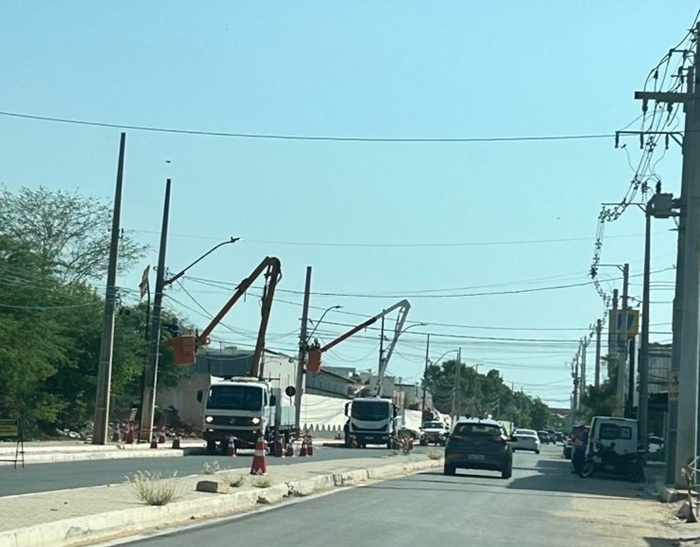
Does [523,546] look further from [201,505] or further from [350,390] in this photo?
[350,390]

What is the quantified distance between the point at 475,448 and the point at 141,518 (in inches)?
741

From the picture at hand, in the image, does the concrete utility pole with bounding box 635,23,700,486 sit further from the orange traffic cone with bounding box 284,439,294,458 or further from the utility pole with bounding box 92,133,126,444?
the utility pole with bounding box 92,133,126,444

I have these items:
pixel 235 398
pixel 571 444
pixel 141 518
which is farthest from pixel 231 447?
pixel 571 444

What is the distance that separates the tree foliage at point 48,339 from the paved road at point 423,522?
20.0 m

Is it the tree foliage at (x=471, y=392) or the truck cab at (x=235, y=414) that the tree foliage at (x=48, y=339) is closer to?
the truck cab at (x=235, y=414)

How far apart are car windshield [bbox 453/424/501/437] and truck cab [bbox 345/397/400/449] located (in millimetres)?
29321

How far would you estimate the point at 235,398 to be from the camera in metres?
42.5

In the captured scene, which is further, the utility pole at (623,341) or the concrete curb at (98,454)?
the utility pole at (623,341)

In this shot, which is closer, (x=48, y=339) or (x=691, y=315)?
(x=691, y=315)

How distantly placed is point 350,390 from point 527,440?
43406mm

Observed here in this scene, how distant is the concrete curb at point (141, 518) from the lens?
13156 millimetres

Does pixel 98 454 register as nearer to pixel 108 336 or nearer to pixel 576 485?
pixel 108 336

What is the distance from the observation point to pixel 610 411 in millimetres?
79000

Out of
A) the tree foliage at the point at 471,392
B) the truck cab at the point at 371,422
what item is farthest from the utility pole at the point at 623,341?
the tree foliage at the point at 471,392
